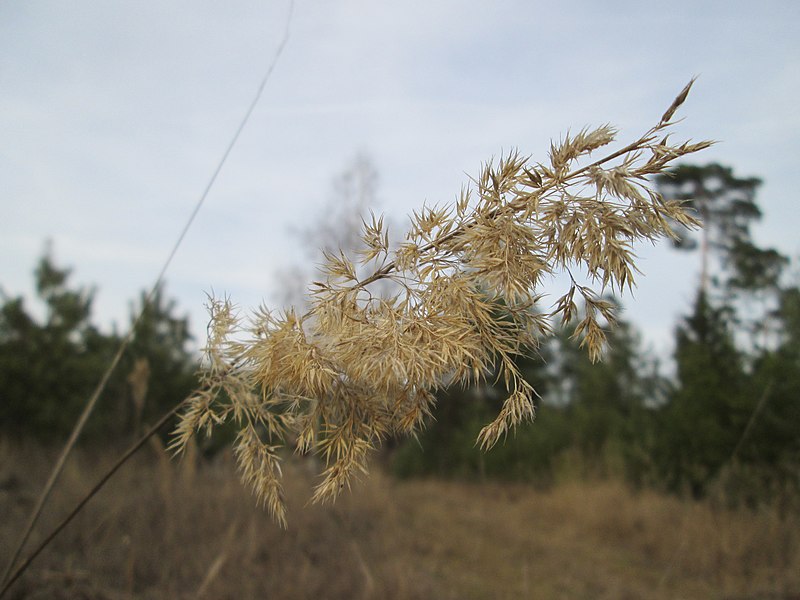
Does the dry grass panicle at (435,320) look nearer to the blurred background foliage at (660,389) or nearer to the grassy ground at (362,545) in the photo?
the grassy ground at (362,545)

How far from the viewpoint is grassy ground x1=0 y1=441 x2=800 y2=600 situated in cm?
429

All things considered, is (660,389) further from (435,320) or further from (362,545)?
(435,320)

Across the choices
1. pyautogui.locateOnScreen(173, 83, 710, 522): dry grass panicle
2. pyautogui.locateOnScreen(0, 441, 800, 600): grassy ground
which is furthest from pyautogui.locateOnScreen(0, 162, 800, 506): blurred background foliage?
pyautogui.locateOnScreen(173, 83, 710, 522): dry grass panicle

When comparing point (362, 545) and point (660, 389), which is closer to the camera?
point (362, 545)

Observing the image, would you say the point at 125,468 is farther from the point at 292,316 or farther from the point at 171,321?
the point at 292,316

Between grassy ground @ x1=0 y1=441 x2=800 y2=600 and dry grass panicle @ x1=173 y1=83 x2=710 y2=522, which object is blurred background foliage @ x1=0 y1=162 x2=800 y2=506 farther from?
dry grass panicle @ x1=173 y1=83 x2=710 y2=522

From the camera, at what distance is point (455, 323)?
3.54 feet

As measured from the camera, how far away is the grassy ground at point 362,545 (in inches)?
169

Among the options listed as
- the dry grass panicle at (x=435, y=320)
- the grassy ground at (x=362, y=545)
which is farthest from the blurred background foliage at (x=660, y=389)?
the dry grass panicle at (x=435, y=320)

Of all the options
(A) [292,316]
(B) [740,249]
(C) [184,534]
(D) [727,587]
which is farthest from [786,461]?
(A) [292,316]

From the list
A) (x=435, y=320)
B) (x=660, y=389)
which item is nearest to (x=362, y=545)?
(x=435, y=320)

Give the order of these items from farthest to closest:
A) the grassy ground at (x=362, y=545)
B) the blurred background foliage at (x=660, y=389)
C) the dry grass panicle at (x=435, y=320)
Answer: the blurred background foliage at (x=660, y=389)
the grassy ground at (x=362, y=545)
the dry grass panicle at (x=435, y=320)

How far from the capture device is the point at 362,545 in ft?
21.4

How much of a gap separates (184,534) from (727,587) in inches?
201
